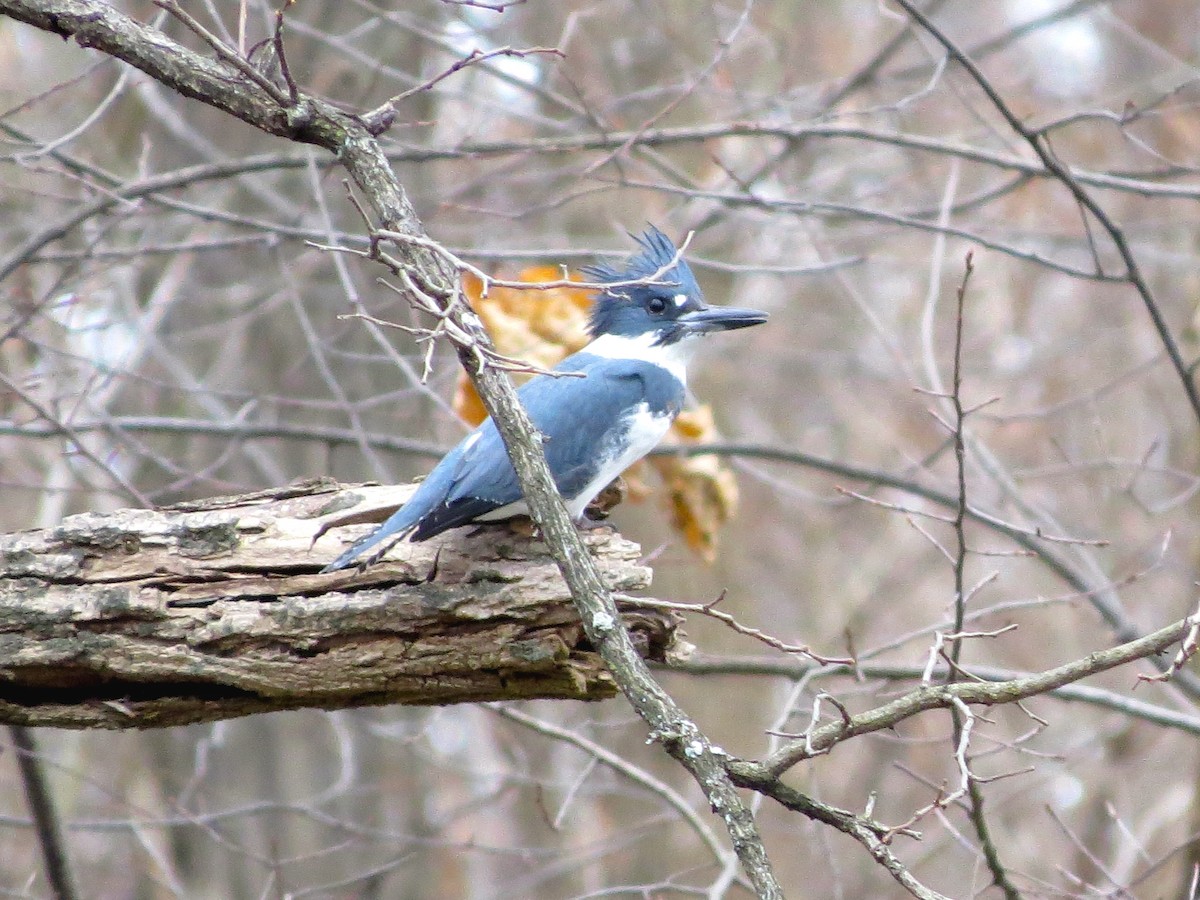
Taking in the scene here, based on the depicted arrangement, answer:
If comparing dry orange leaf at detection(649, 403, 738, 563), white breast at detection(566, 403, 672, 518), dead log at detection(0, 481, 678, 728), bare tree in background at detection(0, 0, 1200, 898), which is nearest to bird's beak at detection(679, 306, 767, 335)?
bare tree in background at detection(0, 0, 1200, 898)

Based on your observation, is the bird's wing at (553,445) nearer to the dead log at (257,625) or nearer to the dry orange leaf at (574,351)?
the dead log at (257,625)

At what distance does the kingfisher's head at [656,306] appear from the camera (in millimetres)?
4230

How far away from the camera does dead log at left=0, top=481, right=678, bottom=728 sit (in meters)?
2.88

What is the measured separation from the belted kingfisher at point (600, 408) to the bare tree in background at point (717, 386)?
0.40 metres

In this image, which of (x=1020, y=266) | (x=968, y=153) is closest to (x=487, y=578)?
(x=968, y=153)

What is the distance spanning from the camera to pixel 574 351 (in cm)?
490

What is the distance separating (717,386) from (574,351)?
4477mm

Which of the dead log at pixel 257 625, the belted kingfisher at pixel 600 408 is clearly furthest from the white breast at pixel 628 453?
the dead log at pixel 257 625

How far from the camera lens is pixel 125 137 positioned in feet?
24.1

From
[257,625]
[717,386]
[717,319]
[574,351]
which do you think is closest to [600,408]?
[717,319]

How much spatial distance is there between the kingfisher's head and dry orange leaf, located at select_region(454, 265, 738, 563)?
0.34m

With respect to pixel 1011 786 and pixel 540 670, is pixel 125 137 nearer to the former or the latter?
pixel 540 670

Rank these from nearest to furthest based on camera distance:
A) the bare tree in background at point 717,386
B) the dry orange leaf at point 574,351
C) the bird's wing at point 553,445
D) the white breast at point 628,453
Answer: the bird's wing at point 553,445
the white breast at point 628,453
the bare tree in background at point 717,386
the dry orange leaf at point 574,351

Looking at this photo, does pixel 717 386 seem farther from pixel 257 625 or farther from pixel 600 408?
pixel 257 625
